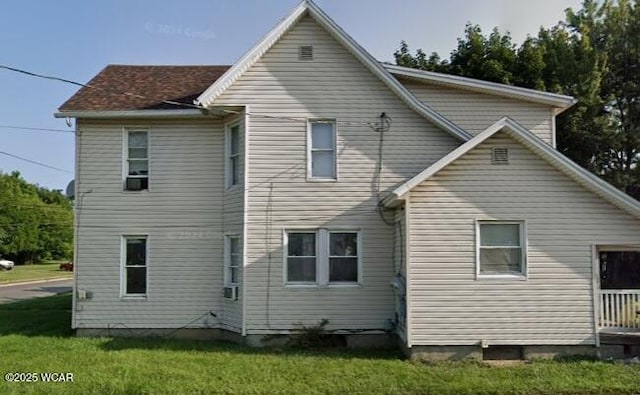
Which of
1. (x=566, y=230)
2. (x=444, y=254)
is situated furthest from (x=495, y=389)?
(x=566, y=230)

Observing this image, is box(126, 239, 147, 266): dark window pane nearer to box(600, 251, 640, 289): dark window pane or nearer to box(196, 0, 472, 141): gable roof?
box(196, 0, 472, 141): gable roof

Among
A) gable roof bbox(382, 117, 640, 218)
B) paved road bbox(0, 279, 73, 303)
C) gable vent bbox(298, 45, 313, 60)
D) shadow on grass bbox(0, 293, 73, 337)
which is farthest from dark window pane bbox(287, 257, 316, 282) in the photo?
paved road bbox(0, 279, 73, 303)

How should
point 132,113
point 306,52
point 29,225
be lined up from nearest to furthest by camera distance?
point 306,52, point 132,113, point 29,225

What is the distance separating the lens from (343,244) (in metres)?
14.3

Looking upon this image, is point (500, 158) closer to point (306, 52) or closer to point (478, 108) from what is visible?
point (478, 108)

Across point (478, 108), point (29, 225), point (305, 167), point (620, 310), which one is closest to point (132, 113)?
point (305, 167)

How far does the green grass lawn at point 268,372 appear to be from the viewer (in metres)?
9.91

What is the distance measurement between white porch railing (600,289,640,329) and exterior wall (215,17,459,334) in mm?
4596

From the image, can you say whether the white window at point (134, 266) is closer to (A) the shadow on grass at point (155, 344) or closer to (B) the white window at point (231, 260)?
(A) the shadow on grass at point (155, 344)

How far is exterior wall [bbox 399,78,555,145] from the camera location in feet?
52.2

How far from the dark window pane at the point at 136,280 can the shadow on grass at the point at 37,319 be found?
6.59ft

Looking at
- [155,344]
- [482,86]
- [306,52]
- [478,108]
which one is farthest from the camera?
[478,108]

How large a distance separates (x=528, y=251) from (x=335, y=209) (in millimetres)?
4463

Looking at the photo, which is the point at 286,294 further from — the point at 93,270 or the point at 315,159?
the point at 93,270
